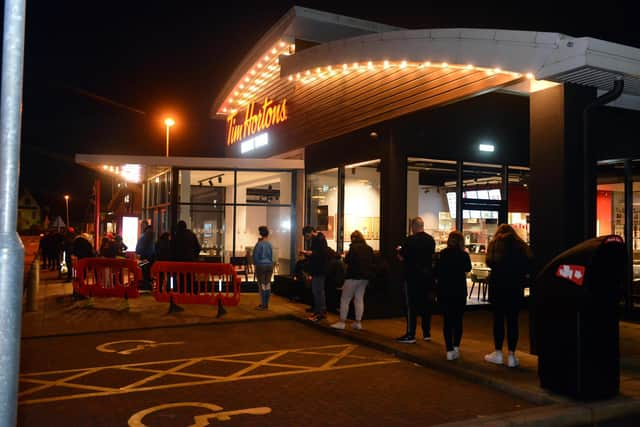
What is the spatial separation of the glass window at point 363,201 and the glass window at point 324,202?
478 millimetres

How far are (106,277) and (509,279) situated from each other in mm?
9064

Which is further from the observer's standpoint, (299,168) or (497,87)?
(299,168)

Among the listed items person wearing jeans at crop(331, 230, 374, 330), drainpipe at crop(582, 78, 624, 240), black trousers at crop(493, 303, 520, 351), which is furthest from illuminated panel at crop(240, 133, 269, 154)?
black trousers at crop(493, 303, 520, 351)

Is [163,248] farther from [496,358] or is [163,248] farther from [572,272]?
[572,272]

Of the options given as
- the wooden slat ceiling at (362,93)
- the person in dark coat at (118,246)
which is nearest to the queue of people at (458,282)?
the wooden slat ceiling at (362,93)

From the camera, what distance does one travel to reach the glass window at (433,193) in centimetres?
1268

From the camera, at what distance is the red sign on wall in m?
5.93

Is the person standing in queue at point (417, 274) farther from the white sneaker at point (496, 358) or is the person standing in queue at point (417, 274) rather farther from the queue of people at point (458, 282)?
the white sneaker at point (496, 358)

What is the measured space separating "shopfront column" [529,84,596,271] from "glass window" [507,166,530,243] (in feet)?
15.8

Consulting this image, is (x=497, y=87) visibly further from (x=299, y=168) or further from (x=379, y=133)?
(x=299, y=168)

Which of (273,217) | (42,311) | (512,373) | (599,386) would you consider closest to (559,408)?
(599,386)

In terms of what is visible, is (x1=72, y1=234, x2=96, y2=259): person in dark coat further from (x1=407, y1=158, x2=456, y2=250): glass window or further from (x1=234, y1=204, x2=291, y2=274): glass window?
(x1=407, y1=158, x2=456, y2=250): glass window

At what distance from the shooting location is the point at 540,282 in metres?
6.39

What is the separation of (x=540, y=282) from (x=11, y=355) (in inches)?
203
